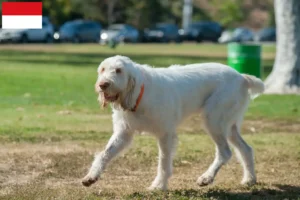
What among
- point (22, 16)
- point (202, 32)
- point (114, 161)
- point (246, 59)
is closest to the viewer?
point (114, 161)

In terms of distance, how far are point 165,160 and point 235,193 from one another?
85 cm

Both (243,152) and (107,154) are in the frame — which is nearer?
(107,154)

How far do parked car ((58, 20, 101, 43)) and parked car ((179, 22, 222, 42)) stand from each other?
11.0 metres

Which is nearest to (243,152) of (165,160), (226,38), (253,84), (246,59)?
(253,84)

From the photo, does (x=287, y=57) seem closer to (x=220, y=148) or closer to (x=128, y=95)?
(x=220, y=148)

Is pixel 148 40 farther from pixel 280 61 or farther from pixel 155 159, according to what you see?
pixel 155 159

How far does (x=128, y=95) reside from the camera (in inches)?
349

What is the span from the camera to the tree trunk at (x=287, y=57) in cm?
2238

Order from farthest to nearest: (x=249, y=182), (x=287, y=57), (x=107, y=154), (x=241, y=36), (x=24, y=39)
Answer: (x=241, y=36) → (x=24, y=39) → (x=287, y=57) → (x=249, y=182) → (x=107, y=154)

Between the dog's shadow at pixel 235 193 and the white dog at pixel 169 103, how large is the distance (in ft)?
0.85

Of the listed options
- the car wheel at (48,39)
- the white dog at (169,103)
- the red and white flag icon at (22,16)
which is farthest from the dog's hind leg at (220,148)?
the car wheel at (48,39)

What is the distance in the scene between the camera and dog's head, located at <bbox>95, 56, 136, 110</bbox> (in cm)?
862

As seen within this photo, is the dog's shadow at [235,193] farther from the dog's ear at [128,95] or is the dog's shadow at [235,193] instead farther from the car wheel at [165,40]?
the car wheel at [165,40]

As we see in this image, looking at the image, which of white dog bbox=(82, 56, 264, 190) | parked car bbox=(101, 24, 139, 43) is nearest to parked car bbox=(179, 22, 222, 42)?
parked car bbox=(101, 24, 139, 43)
